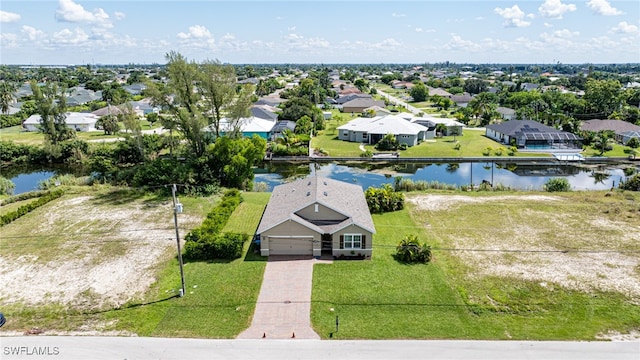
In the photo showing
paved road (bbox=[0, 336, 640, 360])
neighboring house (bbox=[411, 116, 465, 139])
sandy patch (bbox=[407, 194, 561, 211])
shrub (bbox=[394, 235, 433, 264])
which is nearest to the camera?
paved road (bbox=[0, 336, 640, 360])

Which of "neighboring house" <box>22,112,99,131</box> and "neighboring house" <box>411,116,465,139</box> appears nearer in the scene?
"neighboring house" <box>411,116,465,139</box>

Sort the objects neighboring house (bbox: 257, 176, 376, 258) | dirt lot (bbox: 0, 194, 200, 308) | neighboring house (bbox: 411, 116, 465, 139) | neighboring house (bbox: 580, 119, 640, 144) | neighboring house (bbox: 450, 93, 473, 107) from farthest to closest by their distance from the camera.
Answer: neighboring house (bbox: 450, 93, 473, 107)
neighboring house (bbox: 411, 116, 465, 139)
neighboring house (bbox: 580, 119, 640, 144)
neighboring house (bbox: 257, 176, 376, 258)
dirt lot (bbox: 0, 194, 200, 308)

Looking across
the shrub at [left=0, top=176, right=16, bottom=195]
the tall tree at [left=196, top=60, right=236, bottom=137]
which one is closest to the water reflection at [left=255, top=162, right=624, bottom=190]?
the tall tree at [left=196, top=60, right=236, bottom=137]

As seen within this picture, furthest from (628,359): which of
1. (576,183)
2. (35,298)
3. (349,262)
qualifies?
(576,183)

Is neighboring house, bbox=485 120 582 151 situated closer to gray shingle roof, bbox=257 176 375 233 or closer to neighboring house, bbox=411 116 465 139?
neighboring house, bbox=411 116 465 139

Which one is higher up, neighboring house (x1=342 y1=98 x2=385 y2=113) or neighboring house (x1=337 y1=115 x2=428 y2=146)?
neighboring house (x1=342 y1=98 x2=385 y2=113)

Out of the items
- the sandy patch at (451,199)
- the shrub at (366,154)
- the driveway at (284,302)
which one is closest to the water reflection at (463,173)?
the shrub at (366,154)

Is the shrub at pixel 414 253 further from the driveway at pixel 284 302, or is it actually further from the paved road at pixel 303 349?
Result: the paved road at pixel 303 349
